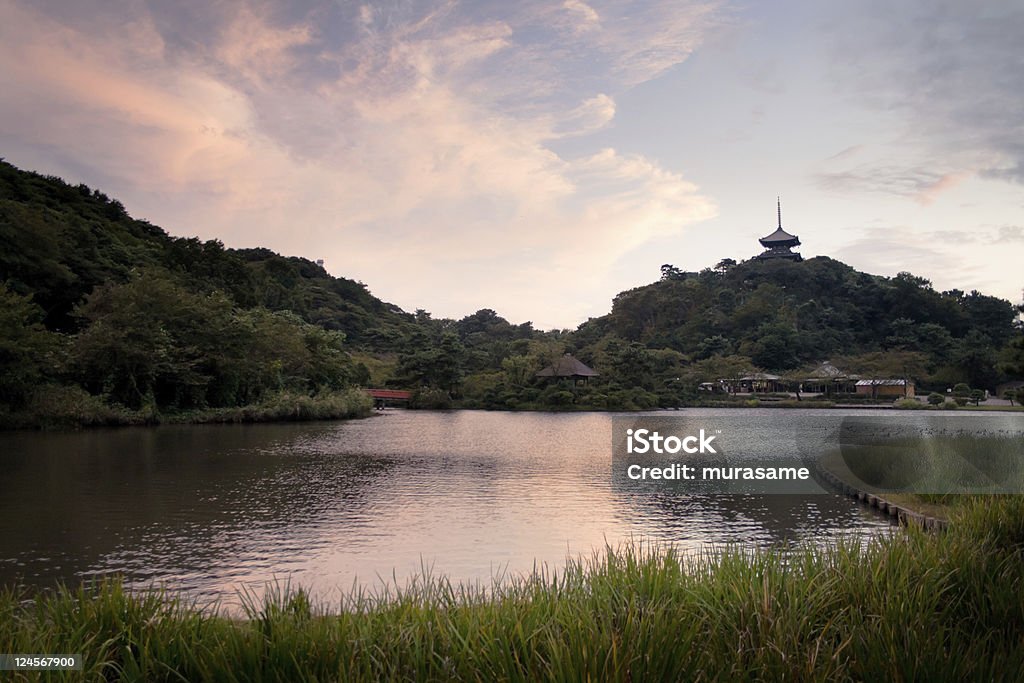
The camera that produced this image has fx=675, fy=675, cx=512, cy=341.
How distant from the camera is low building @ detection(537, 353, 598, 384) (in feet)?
153

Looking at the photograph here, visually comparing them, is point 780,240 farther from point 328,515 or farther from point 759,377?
point 328,515

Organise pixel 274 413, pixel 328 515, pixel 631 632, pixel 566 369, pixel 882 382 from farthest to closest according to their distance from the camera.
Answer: pixel 882 382 → pixel 566 369 → pixel 274 413 → pixel 328 515 → pixel 631 632

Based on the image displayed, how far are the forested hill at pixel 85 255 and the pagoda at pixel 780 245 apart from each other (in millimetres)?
50715

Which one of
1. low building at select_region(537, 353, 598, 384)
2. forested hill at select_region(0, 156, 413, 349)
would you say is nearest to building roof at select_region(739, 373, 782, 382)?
low building at select_region(537, 353, 598, 384)

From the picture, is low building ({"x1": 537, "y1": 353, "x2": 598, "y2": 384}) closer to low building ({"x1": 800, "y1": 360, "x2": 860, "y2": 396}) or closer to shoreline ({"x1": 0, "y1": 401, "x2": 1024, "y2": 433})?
shoreline ({"x1": 0, "y1": 401, "x2": 1024, "y2": 433})

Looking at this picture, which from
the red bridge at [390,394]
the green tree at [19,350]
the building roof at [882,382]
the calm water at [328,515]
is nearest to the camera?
the calm water at [328,515]

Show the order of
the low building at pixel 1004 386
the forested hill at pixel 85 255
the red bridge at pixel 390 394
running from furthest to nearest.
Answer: the red bridge at pixel 390 394
the low building at pixel 1004 386
the forested hill at pixel 85 255

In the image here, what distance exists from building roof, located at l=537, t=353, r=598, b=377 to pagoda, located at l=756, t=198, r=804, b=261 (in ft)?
120

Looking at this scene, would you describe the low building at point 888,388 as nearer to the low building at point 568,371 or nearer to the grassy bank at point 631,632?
the low building at point 568,371

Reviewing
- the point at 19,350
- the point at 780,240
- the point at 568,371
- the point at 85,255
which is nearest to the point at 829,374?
the point at 568,371

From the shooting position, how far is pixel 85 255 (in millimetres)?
32000

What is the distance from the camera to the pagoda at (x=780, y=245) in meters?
74.9

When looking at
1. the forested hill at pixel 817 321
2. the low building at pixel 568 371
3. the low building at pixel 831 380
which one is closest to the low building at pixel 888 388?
the low building at pixel 831 380

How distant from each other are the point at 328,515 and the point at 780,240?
248ft
